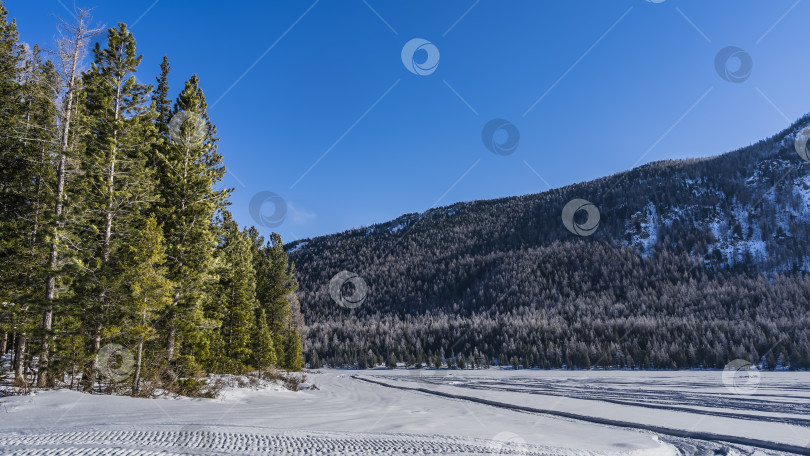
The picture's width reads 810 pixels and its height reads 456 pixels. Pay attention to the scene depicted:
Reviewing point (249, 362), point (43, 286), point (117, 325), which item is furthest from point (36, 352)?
point (249, 362)

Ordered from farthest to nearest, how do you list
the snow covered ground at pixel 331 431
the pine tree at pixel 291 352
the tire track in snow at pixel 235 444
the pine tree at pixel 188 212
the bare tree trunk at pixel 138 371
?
the pine tree at pixel 291 352 → the pine tree at pixel 188 212 → the bare tree trunk at pixel 138 371 → the snow covered ground at pixel 331 431 → the tire track in snow at pixel 235 444

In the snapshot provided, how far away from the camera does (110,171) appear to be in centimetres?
A: 1752

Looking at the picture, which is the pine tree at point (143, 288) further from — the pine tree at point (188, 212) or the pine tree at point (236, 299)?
the pine tree at point (236, 299)

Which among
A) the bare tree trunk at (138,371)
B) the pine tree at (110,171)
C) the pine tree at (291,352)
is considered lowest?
the pine tree at (291,352)

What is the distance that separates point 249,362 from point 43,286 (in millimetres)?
20481

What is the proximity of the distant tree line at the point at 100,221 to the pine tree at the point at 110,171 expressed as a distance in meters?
0.05

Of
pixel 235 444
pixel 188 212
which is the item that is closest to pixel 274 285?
pixel 188 212

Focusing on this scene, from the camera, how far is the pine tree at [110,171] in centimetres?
1616

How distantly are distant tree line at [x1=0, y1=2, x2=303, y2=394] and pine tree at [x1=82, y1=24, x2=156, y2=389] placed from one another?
5 cm

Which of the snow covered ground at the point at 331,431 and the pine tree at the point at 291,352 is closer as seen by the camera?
the snow covered ground at the point at 331,431

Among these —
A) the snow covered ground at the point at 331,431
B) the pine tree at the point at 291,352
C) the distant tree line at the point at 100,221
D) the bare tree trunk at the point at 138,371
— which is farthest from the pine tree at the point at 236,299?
the pine tree at the point at 291,352

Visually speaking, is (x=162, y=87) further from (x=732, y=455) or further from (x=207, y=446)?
(x=732, y=455)

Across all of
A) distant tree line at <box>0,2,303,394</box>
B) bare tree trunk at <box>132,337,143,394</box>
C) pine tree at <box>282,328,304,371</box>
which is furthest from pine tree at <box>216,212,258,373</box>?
pine tree at <box>282,328,304,371</box>

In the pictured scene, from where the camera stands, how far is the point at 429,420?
1393 centimetres
